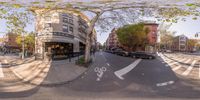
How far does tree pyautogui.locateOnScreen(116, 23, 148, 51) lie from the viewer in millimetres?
1875

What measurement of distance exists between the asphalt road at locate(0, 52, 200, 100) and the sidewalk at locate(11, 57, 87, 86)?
75mm

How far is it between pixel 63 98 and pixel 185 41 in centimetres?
134

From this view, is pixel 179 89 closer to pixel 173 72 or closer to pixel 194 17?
pixel 173 72

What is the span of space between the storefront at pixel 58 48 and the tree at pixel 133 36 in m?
0.51

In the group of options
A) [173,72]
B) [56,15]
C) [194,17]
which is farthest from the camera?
[173,72]

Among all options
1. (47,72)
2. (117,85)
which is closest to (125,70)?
(117,85)

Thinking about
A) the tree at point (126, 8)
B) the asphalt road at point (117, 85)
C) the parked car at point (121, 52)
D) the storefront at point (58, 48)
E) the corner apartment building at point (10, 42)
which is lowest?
the asphalt road at point (117, 85)

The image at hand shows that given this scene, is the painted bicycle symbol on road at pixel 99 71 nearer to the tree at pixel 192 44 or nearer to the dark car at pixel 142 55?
the dark car at pixel 142 55

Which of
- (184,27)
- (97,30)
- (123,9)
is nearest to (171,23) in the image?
(184,27)

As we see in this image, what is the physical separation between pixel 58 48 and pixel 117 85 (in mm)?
762

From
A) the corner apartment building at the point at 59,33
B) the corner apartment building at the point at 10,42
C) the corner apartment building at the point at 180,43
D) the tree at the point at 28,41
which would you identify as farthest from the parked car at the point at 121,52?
the corner apartment building at the point at 10,42

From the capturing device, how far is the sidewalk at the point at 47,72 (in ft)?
6.12

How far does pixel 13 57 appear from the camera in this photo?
72.2 inches

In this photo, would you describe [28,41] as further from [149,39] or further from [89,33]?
[149,39]
